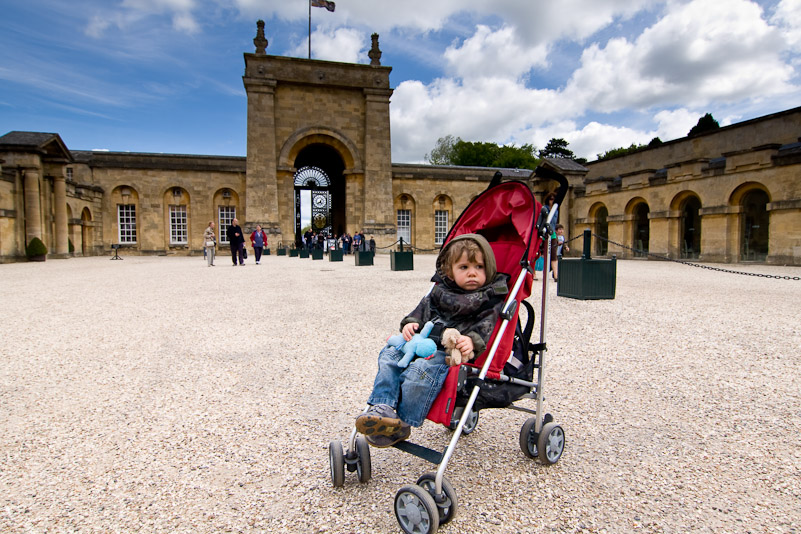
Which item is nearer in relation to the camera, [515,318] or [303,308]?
[515,318]

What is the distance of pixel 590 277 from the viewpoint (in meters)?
8.88

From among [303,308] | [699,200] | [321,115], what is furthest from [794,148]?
[321,115]

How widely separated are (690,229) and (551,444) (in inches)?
961

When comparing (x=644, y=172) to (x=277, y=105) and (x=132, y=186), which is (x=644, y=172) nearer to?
(x=277, y=105)

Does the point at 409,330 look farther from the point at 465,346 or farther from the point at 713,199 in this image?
the point at 713,199

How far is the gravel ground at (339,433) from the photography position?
223cm

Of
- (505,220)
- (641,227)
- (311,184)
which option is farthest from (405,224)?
(505,220)

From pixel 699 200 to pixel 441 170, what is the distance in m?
18.1

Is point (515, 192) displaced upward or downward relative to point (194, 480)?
upward

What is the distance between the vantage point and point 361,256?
18734 millimetres

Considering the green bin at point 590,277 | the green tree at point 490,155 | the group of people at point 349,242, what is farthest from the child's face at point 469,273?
the green tree at point 490,155

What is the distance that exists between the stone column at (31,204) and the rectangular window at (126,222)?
8315 mm

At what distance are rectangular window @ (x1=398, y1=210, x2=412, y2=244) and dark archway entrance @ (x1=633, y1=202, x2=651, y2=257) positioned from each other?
15650 mm

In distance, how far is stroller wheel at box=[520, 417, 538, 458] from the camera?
2.70 metres
